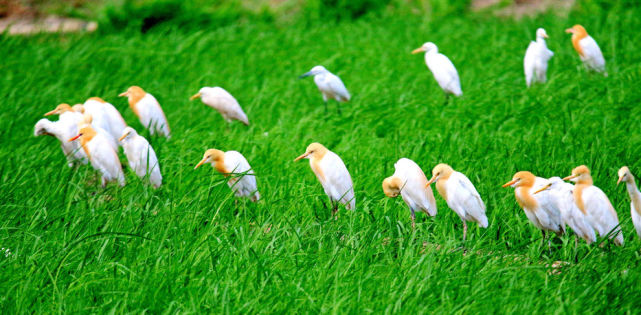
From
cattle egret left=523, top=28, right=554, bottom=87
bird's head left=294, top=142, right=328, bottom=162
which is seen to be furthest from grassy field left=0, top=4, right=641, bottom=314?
bird's head left=294, top=142, right=328, bottom=162

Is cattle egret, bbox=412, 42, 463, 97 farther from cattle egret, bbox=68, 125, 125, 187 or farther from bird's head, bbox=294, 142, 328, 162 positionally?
cattle egret, bbox=68, 125, 125, 187

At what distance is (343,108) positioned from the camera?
6020mm

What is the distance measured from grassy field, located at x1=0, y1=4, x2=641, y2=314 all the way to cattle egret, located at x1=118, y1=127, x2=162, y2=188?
0.43 ft

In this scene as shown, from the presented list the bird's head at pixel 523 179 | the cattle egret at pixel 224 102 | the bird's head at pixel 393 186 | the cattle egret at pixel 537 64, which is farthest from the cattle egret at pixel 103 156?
the cattle egret at pixel 537 64

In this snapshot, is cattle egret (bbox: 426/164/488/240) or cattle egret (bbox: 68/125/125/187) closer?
cattle egret (bbox: 426/164/488/240)

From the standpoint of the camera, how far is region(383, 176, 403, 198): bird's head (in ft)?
10.8

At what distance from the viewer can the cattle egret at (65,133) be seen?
4.32 metres

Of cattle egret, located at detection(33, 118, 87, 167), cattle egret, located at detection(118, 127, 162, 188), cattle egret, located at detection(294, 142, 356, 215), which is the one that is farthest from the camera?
cattle egret, located at detection(33, 118, 87, 167)

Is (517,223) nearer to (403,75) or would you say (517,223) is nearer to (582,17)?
(403,75)

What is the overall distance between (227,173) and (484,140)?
6.39ft

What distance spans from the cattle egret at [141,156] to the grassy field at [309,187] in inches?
5.1

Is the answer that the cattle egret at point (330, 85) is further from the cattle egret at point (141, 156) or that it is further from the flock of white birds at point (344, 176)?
the cattle egret at point (141, 156)

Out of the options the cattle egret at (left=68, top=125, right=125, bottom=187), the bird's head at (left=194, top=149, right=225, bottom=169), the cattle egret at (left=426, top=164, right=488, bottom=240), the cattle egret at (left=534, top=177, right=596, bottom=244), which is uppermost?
the cattle egret at (left=68, top=125, right=125, bottom=187)

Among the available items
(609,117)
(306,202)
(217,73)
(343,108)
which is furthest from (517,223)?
(217,73)
